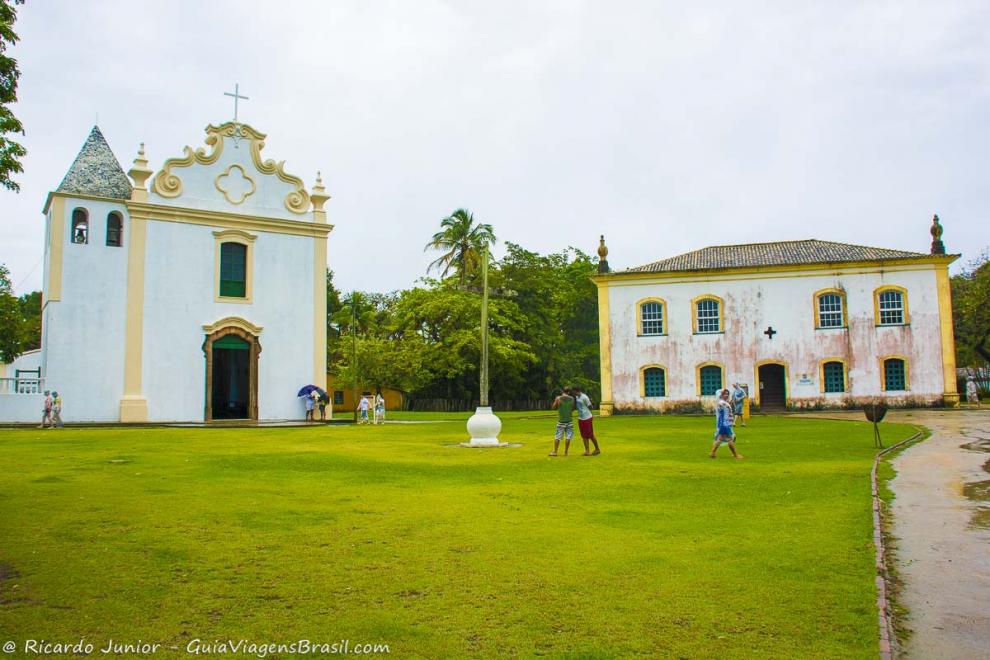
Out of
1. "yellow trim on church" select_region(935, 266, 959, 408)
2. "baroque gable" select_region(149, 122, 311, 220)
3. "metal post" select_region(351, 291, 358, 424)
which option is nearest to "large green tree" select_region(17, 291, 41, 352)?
"baroque gable" select_region(149, 122, 311, 220)

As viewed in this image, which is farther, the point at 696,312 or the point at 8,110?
the point at 696,312

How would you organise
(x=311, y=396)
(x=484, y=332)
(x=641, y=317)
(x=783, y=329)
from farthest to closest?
1. (x=641, y=317)
2. (x=783, y=329)
3. (x=311, y=396)
4. (x=484, y=332)

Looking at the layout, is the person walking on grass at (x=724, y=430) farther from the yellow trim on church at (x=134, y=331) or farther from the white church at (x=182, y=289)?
the yellow trim on church at (x=134, y=331)

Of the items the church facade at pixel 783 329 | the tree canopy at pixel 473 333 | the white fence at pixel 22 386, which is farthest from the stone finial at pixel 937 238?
the white fence at pixel 22 386

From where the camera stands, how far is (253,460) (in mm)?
13570

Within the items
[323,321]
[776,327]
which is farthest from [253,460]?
[776,327]

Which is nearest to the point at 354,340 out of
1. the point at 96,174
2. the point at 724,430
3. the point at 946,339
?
the point at 96,174

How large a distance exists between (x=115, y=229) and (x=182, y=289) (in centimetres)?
303

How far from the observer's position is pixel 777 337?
1315 inches

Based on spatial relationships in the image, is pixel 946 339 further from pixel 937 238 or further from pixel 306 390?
pixel 306 390

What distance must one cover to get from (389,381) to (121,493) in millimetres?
35629

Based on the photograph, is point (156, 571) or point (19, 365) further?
point (19, 365)

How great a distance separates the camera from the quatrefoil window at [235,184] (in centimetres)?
2919

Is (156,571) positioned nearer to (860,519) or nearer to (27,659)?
(27,659)
